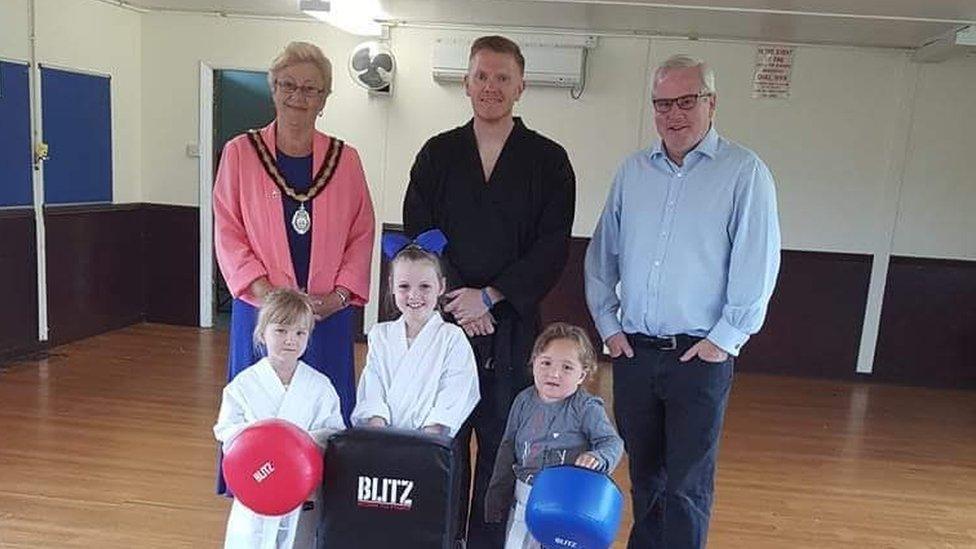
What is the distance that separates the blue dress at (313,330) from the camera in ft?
7.11

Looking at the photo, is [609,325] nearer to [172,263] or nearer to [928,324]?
[928,324]

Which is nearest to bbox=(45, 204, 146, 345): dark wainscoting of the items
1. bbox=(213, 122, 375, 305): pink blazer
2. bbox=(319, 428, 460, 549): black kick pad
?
bbox=(213, 122, 375, 305): pink blazer

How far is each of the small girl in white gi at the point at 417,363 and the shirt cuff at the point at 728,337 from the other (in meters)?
0.67

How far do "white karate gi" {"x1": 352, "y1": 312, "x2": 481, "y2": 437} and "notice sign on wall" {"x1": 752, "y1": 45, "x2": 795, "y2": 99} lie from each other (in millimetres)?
4183

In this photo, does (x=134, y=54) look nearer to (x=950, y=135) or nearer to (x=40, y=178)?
(x=40, y=178)

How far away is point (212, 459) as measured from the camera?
131 inches

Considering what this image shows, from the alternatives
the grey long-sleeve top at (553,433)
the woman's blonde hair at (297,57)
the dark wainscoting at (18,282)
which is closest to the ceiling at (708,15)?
the dark wainscoting at (18,282)

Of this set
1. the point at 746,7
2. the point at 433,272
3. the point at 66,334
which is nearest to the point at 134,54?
the point at 66,334

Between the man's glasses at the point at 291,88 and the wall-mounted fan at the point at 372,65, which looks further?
the wall-mounted fan at the point at 372,65

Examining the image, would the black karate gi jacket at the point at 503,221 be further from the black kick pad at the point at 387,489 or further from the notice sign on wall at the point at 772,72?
the notice sign on wall at the point at 772,72

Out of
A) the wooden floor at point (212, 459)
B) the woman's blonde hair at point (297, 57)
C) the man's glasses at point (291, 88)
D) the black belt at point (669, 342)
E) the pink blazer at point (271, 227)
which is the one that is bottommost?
the wooden floor at point (212, 459)

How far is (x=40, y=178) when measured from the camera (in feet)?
15.7

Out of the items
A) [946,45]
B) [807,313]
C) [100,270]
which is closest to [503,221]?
[946,45]

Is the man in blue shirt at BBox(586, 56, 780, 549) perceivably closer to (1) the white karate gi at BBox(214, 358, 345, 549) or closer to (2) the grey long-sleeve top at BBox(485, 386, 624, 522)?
(2) the grey long-sleeve top at BBox(485, 386, 624, 522)
